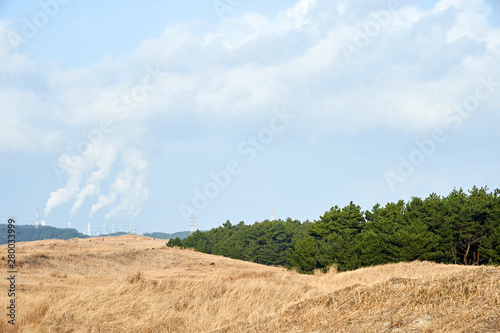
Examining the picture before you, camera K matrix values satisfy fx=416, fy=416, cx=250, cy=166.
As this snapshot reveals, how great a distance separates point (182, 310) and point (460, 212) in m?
38.9

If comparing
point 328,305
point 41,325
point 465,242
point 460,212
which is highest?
point 460,212

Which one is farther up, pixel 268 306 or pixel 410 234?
pixel 410 234

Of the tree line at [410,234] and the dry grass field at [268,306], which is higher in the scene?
the tree line at [410,234]

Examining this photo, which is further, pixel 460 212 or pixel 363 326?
pixel 460 212

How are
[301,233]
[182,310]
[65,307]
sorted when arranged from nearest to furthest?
[65,307] < [182,310] < [301,233]

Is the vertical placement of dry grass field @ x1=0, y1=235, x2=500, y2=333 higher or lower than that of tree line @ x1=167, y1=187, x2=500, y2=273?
lower

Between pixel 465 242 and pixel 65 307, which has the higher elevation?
pixel 465 242

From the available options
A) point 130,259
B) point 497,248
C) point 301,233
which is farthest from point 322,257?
point 301,233

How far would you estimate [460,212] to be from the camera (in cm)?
4431

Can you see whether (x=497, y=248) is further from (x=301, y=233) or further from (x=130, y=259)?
(x=301, y=233)

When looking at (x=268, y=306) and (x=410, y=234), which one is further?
(x=410, y=234)

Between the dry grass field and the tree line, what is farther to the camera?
the tree line

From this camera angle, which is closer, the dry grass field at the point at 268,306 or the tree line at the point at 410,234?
A: the dry grass field at the point at 268,306

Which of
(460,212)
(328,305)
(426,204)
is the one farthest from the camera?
(426,204)
